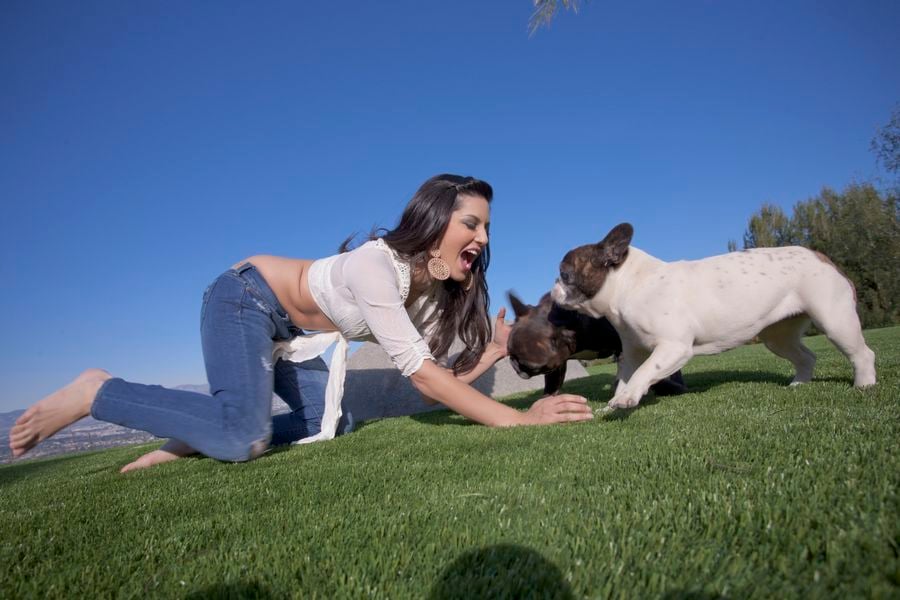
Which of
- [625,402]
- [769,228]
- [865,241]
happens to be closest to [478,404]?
[625,402]

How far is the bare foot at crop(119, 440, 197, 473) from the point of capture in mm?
3615

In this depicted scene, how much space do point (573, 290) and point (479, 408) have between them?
4.47 feet

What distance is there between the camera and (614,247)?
3605mm

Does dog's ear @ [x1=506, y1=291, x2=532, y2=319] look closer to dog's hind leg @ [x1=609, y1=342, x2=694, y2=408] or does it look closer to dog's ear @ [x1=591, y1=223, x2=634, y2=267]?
dog's ear @ [x1=591, y1=223, x2=634, y2=267]

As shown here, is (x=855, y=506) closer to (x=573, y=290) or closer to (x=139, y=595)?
(x=139, y=595)

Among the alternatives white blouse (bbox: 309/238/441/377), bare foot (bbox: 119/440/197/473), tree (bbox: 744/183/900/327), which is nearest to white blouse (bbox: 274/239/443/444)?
white blouse (bbox: 309/238/441/377)

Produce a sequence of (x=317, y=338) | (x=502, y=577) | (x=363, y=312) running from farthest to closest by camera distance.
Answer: (x=317, y=338), (x=363, y=312), (x=502, y=577)

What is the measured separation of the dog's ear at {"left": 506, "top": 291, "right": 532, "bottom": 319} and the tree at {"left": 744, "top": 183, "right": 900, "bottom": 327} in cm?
2756

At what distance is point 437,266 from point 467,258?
39 centimetres

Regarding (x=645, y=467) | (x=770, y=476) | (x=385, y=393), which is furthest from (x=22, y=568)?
(x=385, y=393)

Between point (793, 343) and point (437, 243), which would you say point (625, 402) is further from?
→ point (793, 343)

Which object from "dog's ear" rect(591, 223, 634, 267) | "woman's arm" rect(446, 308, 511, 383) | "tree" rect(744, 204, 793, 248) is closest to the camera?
"dog's ear" rect(591, 223, 634, 267)

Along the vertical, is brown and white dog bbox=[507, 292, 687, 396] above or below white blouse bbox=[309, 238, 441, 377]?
below

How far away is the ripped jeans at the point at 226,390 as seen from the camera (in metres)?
3.10
